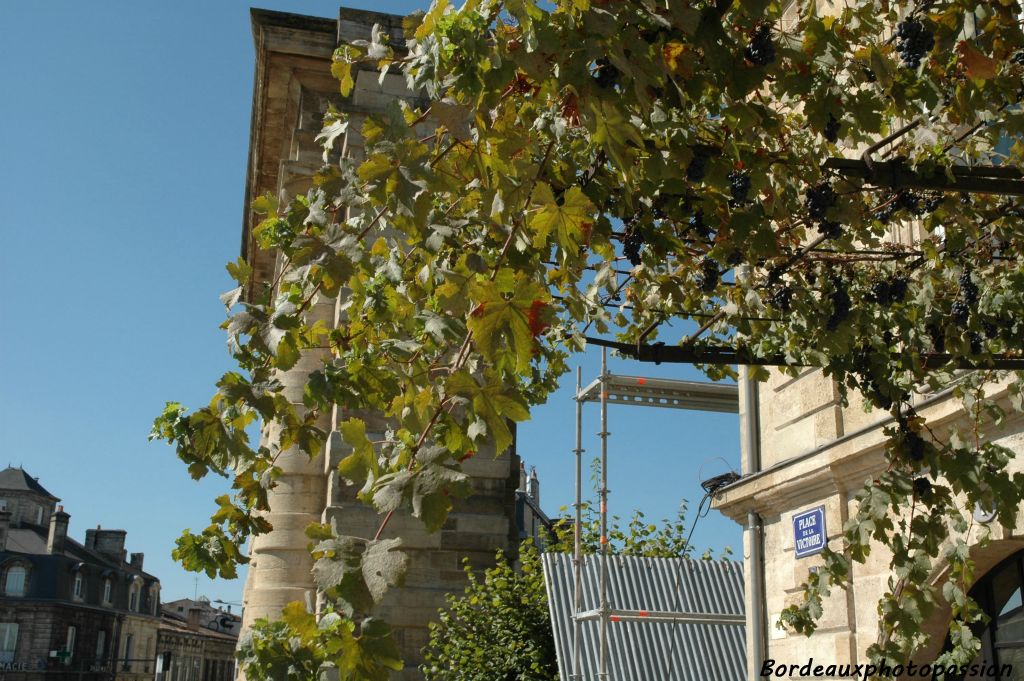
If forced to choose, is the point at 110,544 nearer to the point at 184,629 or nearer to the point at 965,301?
the point at 184,629

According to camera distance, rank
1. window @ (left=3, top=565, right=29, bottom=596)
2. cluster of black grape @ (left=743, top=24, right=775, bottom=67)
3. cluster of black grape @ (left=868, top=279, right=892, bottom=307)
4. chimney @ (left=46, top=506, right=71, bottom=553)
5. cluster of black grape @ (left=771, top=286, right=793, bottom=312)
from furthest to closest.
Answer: chimney @ (left=46, top=506, right=71, bottom=553) < window @ (left=3, top=565, right=29, bottom=596) < cluster of black grape @ (left=868, top=279, right=892, bottom=307) < cluster of black grape @ (left=771, top=286, right=793, bottom=312) < cluster of black grape @ (left=743, top=24, right=775, bottom=67)

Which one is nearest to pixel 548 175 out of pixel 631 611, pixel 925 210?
pixel 925 210

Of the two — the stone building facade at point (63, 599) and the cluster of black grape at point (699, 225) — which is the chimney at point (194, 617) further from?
the cluster of black grape at point (699, 225)

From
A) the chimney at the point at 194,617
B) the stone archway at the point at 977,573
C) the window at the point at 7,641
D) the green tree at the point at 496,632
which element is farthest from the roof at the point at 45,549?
the stone archway at the point at 977,573

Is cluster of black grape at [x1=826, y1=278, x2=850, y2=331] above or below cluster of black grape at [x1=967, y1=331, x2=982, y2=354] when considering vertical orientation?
below

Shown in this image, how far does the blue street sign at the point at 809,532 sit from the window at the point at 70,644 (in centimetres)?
6347

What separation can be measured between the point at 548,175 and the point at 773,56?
765 millimetres

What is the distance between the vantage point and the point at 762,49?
309 centimetres

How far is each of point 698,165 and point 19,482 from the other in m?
71.6

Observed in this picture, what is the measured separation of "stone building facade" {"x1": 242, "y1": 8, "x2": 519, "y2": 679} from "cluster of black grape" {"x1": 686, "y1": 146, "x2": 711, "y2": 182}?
20.2ft

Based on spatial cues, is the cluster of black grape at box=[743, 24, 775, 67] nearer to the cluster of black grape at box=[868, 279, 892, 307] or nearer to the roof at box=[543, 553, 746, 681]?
the cluster of black grape at box=[868, 279, 892, 307]

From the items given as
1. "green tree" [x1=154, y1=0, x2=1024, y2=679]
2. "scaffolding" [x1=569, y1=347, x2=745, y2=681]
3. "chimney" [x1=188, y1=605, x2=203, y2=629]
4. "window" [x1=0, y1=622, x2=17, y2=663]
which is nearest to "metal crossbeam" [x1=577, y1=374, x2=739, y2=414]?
"scaffolding" [x1=569, y1=347, x2=745, y2=681]

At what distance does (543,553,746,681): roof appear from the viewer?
10758 mm

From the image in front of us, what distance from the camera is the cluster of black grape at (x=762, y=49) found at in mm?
3080
